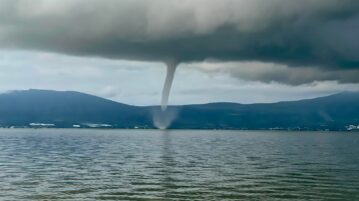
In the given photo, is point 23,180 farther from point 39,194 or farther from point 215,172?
point 215,172

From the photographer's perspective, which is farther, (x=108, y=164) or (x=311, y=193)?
(x=108, y=164)

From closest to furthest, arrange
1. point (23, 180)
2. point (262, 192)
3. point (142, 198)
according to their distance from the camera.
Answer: point (142, 198), point (262, 192), point (23, 180)

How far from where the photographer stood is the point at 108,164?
8625 centimetres

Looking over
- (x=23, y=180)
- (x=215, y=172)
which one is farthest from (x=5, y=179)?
(x=215, y=172)

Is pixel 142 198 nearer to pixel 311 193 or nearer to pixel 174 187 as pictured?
pixel 174 187

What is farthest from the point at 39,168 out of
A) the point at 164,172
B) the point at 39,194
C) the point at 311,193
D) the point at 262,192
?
the point at 311,193

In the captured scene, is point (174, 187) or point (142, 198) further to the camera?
point (174, 187)

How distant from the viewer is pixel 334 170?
76.8 m

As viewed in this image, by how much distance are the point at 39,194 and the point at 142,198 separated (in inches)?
455

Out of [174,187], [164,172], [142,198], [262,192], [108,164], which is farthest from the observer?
[108,164]

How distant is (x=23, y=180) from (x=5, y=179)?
3.09 meters

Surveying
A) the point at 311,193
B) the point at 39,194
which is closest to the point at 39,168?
the point at 39,194

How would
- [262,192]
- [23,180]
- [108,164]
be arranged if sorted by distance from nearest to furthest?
[262,192]
[23,180]
[108,164]

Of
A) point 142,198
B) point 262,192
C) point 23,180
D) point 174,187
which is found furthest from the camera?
point 23,180
